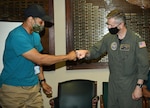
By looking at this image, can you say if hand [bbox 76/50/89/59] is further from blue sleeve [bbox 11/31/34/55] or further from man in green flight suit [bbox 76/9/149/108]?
blue sleeve [bbox 11/31/34/55]

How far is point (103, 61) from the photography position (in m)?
3.34

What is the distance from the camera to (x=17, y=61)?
2129mm

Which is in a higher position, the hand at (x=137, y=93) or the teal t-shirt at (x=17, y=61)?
the teal t-shirt at (x=17, y=61)

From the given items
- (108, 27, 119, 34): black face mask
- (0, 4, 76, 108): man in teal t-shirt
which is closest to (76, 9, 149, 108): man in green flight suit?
(108, 27, 119, 34): black face mask

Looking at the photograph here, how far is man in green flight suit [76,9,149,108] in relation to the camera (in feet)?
7.59

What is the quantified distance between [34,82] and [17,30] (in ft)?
1.87

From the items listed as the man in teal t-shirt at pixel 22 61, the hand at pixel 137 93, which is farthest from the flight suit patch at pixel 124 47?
the man in teal t-shirt at pixel 22 61

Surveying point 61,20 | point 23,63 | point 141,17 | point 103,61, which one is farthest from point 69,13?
point 23,63

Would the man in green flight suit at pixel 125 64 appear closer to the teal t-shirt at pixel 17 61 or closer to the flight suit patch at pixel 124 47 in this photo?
the flight suit patch at pixel 124 47

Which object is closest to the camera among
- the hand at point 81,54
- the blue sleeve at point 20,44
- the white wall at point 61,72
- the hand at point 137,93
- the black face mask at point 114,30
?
the blue sleeve at point 20,44

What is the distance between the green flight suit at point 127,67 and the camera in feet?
7.61

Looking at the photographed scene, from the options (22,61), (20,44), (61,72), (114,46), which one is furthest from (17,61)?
(61,72)

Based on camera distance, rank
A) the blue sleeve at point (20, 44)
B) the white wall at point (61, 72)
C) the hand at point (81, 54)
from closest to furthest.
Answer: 1. the blue sleeve at point (20, 44)
2. the hand at point (81, 54)
3. the white wall at point (61, 72)

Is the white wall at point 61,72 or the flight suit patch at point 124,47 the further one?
the white wall at point 61,72
